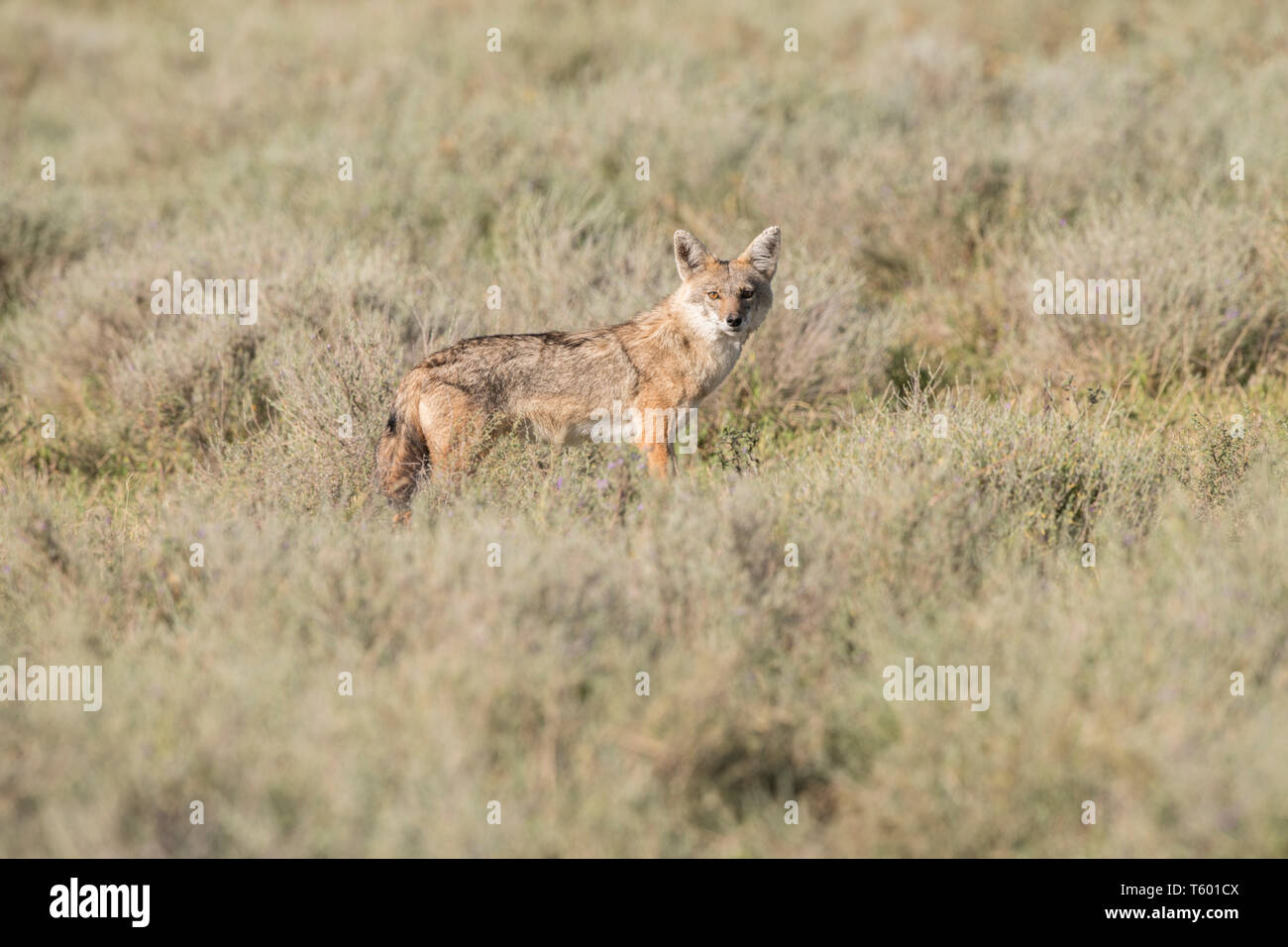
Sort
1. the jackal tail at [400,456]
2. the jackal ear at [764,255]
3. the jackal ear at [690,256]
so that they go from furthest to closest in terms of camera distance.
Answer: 1. the jackal ear at [764,255]
2. the jackal ear at [690,256]
3. the jackal tail at [400,456]

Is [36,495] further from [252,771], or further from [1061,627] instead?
[1061,627]

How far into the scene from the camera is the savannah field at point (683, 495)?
3.04 meters

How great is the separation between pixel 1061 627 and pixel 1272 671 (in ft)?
2.03

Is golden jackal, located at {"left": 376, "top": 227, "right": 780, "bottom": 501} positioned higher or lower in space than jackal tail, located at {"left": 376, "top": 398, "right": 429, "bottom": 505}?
higher

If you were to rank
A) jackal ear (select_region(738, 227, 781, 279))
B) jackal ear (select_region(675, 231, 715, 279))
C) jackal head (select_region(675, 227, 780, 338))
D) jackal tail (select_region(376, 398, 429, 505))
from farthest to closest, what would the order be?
jackal ear (select_region(738, 227, 781, 279)), jackal ear (select_region(675, 231, 715, 279)), jackal head (select_region(675, 227, 780, 338)), jackal tail (select_region(376, 398, 429, 505))

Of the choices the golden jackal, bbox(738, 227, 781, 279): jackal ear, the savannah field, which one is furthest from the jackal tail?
bbox(738, 227, 781, 279): jackal ear

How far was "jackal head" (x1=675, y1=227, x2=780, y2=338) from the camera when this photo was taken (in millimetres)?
5605

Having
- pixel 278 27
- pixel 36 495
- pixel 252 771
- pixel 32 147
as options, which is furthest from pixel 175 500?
pixel 278 27

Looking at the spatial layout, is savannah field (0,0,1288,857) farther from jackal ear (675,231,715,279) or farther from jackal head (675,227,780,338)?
jackal ear (675,231,715,279)

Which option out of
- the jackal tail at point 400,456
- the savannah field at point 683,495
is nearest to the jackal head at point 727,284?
the savannah field at point 683,495

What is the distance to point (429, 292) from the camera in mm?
7199

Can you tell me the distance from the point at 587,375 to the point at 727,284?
0.87 metres

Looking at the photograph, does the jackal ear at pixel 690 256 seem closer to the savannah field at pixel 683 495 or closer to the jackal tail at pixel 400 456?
the savannah field at pixel 683 495
